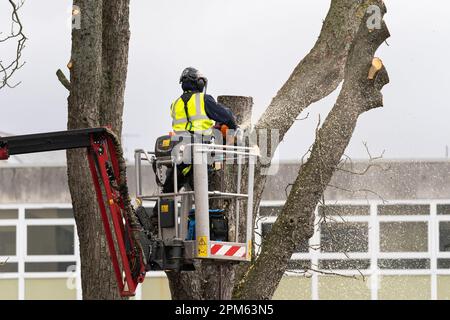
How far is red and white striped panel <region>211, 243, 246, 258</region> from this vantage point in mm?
12945

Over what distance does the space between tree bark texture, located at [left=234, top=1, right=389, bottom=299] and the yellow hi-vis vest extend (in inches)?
102

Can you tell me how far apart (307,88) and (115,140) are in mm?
4108

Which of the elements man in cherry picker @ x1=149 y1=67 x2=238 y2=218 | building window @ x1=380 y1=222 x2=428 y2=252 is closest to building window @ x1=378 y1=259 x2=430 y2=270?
building window @ x1=380 y1=222 x2=428 y2=252

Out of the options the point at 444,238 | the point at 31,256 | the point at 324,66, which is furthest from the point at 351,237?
the point at 324,66

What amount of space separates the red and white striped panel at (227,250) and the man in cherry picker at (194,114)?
64 cm

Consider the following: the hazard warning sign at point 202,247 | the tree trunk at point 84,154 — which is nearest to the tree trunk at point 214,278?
the tree trunk at point 84,154

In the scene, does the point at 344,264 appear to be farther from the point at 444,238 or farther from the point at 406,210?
the point at 444,238

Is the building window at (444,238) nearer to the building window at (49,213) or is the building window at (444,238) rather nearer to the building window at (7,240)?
the building window at (49,213)

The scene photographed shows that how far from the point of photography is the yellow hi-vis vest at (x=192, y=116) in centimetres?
1305

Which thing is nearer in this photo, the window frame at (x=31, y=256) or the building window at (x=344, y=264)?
the building window at (x=344, y=264)

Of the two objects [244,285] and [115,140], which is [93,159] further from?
[244,285]

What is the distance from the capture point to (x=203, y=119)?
13.1m

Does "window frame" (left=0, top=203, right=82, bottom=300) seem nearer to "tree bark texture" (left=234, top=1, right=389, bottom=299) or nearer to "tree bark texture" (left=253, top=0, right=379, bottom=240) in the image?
"tree bark texture" (left=253, top=0, right=379, bottom=240)
